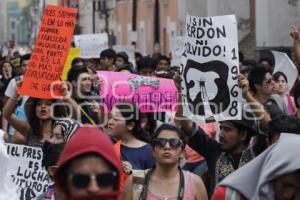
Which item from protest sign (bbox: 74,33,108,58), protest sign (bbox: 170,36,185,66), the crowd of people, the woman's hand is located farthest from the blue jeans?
protest sign (bbox: 74,33,108,58)

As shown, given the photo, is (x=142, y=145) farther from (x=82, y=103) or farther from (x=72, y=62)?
(x=72, y=62)

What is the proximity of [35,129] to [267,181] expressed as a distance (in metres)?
4.45

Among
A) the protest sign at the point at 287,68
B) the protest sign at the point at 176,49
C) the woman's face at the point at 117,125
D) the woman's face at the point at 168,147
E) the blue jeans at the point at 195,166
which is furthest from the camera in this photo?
the protest sign at the point at 176,49

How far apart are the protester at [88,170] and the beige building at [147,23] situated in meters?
30.5

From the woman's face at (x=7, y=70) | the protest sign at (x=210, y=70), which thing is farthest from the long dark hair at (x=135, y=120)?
the woman's face at (x=7, y=70)

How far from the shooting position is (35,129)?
8383 millimetres

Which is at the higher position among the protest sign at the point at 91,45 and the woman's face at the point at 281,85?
the protest sign at the point at 91,45

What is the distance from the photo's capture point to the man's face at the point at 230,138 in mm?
6812

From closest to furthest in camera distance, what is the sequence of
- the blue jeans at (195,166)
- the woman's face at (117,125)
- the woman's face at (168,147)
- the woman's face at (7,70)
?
the woman's face at (168,147)
the woman's face at (117,125)
the blue jeans at (195,166)
the woman's face at (7,70)

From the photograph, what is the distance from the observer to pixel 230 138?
6848 mm

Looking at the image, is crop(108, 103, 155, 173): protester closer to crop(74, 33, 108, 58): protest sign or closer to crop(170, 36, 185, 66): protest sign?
crop(170, 36, 185, 66): protest sign

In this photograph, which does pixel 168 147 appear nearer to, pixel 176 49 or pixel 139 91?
pixel 139 91

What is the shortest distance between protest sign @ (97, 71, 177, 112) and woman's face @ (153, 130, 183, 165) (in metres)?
2.86

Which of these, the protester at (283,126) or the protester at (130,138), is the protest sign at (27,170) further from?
the protester at (283,126)
